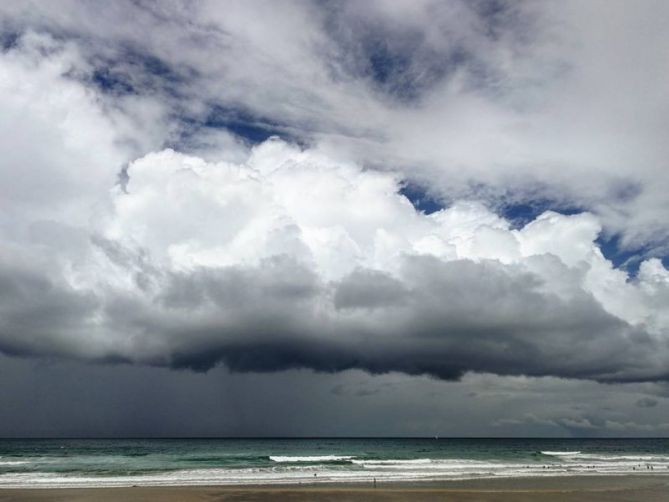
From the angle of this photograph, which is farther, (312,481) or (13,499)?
(312,481)

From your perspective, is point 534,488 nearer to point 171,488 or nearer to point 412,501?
point 412,501

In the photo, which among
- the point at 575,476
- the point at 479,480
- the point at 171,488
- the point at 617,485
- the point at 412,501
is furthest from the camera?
the point at 575,476

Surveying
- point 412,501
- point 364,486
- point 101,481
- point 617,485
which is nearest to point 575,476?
point 617,485

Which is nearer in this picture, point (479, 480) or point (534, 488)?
point (534, 488)

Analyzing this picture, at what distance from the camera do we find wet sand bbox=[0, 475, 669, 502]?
2974 cm

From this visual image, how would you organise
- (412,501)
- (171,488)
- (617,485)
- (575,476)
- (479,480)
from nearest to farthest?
(412,501) → (171,488) → (617,485) → (479,480) → (575,476)

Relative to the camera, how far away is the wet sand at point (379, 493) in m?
29.7

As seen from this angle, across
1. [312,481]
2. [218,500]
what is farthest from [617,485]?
[218,500]

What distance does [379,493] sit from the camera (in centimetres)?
3200

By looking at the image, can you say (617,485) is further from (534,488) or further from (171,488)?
(171,488)

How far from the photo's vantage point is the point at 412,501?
1129 inches

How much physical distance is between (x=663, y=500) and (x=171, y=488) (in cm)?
2917

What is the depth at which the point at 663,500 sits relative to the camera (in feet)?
98.6

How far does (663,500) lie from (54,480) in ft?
136
